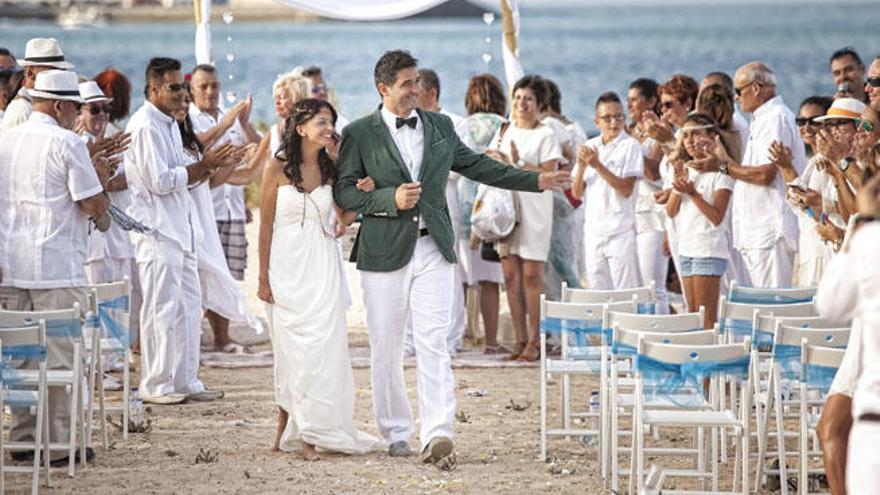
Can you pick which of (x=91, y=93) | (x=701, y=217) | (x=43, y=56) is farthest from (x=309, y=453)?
(x=91, y=93)

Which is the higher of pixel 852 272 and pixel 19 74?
pixel 19 74

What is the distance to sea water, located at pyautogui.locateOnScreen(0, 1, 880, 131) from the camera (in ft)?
182

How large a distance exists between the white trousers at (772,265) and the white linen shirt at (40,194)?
395 cm

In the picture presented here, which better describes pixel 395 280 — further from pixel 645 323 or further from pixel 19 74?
pixel 19 74

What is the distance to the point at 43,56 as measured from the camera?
8.88 meters

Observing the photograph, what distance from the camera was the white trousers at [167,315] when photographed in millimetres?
10078

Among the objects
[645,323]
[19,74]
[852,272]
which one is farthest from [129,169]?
[852,272]

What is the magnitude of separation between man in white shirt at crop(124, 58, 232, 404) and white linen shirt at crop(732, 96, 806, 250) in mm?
3057

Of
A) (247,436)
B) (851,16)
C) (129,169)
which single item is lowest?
(247,436)

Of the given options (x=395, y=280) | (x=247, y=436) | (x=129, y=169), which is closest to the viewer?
(x=395, y=280)

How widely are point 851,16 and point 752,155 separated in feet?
383

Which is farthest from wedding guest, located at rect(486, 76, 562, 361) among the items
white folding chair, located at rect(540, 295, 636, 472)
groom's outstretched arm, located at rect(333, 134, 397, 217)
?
groom's outstretched arm, located at rect(333, 134, 397, 217)

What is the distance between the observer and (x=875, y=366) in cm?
528

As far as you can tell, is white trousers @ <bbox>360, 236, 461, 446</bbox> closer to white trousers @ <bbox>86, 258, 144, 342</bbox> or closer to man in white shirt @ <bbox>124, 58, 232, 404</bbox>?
man in white shirt @ <bbox>124, 58, 232, 404</bbox>
